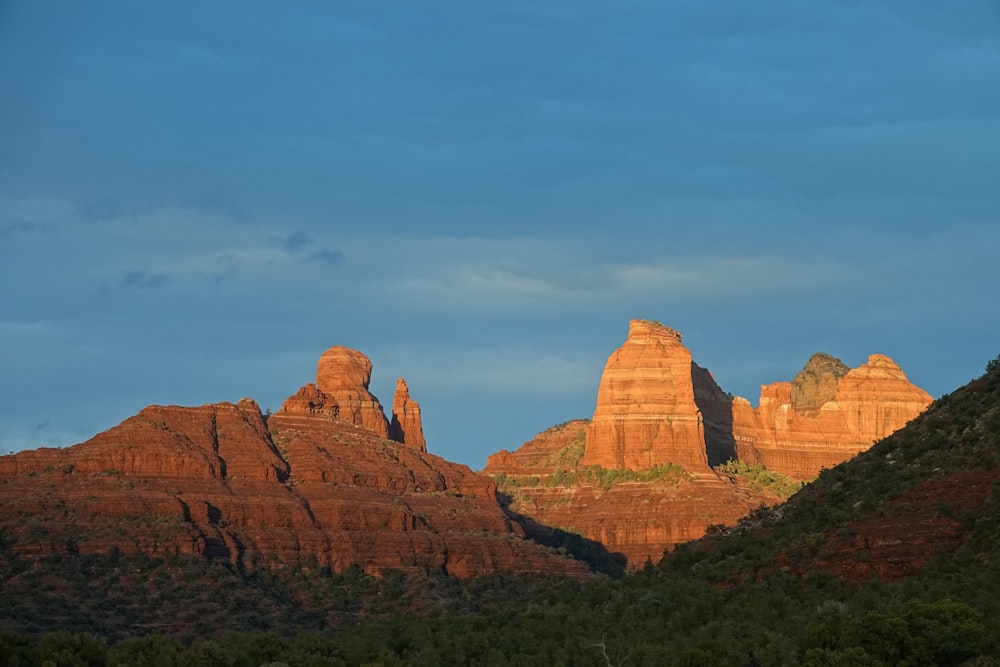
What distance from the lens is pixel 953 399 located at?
103 metres

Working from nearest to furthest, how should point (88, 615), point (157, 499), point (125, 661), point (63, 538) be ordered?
point (125, 661), point (88, 615), point (63, 538), point (157, 499)

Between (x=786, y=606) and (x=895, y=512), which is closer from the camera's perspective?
(x=786, y=606)

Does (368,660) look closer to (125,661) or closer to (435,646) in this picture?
(435,646)

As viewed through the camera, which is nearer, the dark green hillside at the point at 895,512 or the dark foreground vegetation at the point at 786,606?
the dark foreground vegetation at the point at 786,606

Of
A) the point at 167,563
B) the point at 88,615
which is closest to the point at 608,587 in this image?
the point at 88,615

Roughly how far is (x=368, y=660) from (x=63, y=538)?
87.8 meters

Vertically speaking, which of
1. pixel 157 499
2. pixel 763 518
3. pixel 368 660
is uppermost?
pixel 157 499

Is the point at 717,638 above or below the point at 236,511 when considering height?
below

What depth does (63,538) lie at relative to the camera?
178875mm

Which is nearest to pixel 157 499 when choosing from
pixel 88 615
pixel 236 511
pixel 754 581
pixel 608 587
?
pixel 236 511

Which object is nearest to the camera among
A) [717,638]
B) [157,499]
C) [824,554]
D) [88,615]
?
[717,638]

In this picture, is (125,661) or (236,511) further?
(236,511)

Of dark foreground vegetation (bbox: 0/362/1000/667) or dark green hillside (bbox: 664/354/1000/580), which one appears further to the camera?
dark green hillside (bbox: 664/354/1000/580)

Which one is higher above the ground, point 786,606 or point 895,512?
point 895,512
